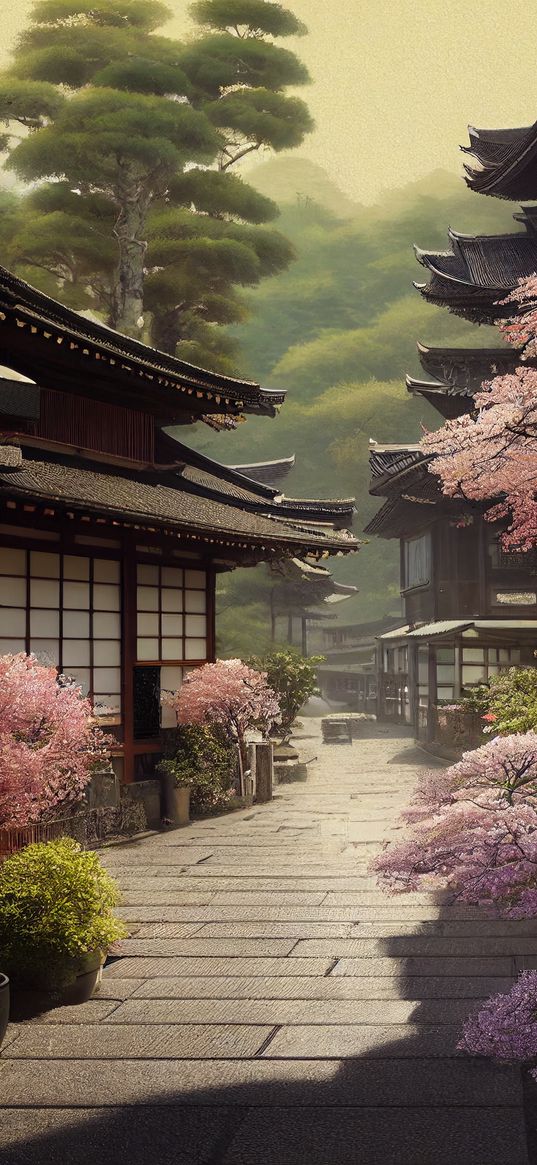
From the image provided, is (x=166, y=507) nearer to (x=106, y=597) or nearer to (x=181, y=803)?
(x=106, y=597)

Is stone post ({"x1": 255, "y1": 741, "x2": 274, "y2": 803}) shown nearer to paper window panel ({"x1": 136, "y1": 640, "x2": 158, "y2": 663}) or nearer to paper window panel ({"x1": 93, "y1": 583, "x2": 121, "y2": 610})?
paper window panel ({"x1": 136, "y1": 640, "x2": 158, "y2": 663})

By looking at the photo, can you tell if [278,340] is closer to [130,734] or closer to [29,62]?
[29,62]

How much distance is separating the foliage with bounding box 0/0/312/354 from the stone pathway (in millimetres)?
22691

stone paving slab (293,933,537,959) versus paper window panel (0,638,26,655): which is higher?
paper window panel (0,638,26,655)

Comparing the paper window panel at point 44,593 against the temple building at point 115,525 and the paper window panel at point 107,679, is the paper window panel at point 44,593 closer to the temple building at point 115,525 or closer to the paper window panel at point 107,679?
the temple building at point 115,525

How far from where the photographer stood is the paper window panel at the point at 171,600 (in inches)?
743

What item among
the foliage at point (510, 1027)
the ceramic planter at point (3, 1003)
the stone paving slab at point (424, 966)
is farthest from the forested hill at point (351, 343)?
the foliage at point (510, 1027)

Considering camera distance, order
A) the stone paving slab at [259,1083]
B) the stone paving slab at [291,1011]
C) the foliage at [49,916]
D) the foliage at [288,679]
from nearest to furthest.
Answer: the stone paving slab at [259,1083] < the stone paving slab at [291,1011] < the foliage at [49,916] < the foliage at [288,679]

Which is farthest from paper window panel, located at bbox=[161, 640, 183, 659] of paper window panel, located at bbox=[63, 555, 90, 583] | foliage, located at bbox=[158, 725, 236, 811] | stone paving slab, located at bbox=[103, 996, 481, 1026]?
stone paving slab, located at bbox=[103, 996, 481, 1026]

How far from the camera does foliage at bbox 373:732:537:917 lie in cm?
705

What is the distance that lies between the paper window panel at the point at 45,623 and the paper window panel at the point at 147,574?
202 centimetres

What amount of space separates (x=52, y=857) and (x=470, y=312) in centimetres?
2233

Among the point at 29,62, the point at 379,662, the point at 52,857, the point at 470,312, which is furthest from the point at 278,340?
the point at 52,857

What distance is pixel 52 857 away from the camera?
9.12 meters
